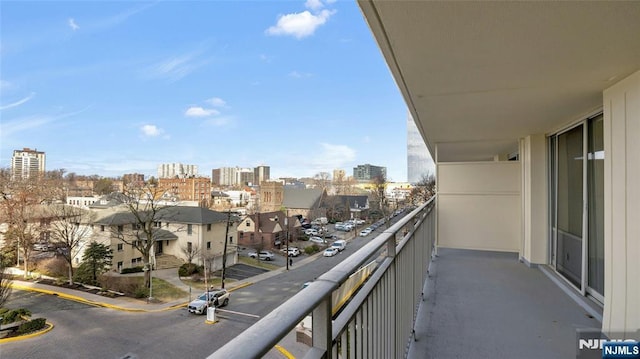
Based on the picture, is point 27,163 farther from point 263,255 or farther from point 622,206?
point 622,206

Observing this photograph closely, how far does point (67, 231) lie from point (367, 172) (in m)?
34.6

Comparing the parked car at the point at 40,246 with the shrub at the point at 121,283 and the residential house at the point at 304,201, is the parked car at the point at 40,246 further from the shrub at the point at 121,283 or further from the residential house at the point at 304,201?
the residential house at the point at 304,201

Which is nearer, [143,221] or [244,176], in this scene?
[143,221]

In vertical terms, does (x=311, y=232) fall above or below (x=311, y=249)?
above

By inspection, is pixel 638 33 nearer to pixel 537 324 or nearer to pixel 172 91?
pixel 537 324

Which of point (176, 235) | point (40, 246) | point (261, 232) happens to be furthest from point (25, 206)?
point (261, 232)

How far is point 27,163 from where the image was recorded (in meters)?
22.8

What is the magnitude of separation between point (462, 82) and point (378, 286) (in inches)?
79.6

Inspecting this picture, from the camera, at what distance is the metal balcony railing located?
17.1 inches

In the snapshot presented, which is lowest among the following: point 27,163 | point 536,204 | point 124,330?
point 124,330

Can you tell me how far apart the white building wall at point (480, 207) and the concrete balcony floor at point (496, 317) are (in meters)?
0.91

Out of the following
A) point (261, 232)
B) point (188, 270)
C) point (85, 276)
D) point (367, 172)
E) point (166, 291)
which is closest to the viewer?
point (166, 291)

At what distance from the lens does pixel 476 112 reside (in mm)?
3570

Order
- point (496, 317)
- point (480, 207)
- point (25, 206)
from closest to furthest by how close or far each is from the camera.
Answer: point (496, 317), point (480, 207), point (25, 206)
